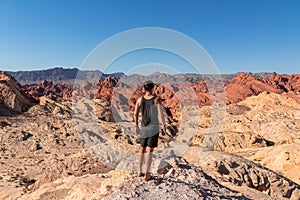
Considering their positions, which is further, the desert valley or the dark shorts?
the desert valley

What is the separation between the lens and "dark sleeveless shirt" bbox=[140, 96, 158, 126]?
17.5ft

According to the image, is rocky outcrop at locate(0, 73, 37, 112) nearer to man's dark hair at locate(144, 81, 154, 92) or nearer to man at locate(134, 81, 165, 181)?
man at locate(134, 81, 165, 181)

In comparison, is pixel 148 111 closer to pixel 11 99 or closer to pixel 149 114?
pixel 149 114

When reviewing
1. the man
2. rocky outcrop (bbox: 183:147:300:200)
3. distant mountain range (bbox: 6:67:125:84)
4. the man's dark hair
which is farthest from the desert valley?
distant mountain range (bbox: 6:67:125:84)

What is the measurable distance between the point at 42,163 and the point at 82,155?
208 inches

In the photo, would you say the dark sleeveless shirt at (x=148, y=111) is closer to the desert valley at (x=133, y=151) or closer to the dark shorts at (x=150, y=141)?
the dark shorts at (x=150, y=141)

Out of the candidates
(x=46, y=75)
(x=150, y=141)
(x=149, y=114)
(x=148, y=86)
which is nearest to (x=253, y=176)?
(x=150, y=141)

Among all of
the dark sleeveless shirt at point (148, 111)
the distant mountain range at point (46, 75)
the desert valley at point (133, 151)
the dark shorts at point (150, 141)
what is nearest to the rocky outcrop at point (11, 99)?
the desert valley at point (133, 151)

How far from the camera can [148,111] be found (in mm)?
5340

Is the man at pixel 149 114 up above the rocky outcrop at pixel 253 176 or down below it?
above

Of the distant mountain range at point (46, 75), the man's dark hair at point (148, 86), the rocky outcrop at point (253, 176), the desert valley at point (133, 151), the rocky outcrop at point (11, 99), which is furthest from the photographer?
the distant mountain range at point (46, 75)

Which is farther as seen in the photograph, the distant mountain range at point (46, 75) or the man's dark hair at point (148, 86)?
the distant mountain range at point (46, 75)

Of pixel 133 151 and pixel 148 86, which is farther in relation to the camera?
pixel 133 151

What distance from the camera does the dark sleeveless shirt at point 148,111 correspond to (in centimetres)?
533
